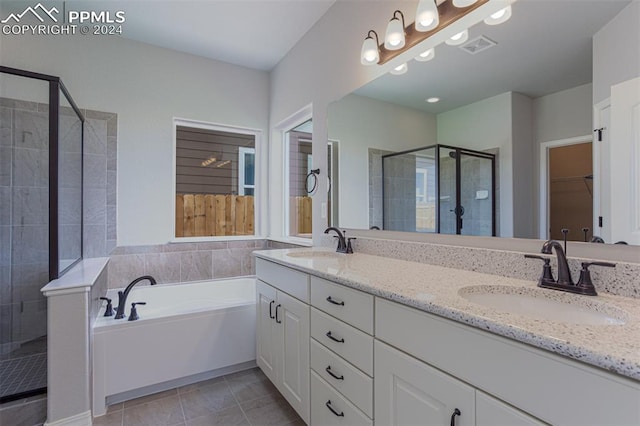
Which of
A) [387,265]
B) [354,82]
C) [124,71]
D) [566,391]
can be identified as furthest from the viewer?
[124,71]

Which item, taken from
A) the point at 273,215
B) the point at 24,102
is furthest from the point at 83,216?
the point at 273,215

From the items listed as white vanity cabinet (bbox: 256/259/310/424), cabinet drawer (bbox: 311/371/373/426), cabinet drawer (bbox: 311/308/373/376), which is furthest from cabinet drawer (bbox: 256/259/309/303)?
cabinet drawer (bbox: 311/371/373/426)

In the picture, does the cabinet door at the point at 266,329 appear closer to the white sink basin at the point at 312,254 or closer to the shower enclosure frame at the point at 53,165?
the white sink basin at the point at 312,254

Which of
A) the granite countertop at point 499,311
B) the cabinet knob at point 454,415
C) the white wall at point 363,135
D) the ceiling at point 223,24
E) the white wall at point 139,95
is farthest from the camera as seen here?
the white wall at point 139,95

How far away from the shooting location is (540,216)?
1.20 m

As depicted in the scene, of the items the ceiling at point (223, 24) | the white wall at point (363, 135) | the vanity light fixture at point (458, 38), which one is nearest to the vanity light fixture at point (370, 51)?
the white wall at point (363, 135)

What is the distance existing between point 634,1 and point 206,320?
8.35 ft

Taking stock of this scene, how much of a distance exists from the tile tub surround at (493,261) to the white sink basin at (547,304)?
4.7 inches

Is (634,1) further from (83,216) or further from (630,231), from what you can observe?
→ (83,216)

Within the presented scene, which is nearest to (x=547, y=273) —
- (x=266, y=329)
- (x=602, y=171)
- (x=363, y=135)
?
(x=602, y=171)

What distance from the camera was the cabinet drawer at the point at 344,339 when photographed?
1146 mm

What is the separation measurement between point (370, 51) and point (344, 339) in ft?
5.27

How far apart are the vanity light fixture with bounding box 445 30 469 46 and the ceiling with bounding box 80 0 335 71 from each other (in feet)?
4.06

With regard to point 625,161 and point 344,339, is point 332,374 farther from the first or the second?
point 625,161
